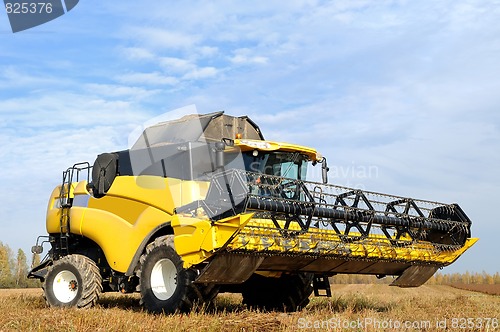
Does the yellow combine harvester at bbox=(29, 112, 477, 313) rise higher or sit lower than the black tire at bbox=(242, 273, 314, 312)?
higher

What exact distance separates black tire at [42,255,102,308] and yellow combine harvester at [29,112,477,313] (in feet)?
0.06

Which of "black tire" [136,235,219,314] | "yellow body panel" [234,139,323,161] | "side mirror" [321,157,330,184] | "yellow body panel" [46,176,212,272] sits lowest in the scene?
"black tire" [136,235,219,314]

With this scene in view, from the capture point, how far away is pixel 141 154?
29.7 ft

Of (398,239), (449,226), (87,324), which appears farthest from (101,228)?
(449,226)

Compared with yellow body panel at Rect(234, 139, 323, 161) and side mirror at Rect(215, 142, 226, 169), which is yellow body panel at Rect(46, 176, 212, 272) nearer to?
side mirror at Rect(215, 142, 226, 169)

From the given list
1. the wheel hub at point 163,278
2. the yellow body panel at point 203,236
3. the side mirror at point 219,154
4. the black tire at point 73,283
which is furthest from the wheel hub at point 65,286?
the side mirror at point 219,154

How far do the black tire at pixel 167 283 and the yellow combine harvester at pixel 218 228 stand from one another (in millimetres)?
14

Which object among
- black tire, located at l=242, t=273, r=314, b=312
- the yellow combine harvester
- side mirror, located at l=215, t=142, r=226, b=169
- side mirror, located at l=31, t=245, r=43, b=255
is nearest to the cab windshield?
the yellow combine harvester

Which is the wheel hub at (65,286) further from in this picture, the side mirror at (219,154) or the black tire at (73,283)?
the side mirror at (219,154)

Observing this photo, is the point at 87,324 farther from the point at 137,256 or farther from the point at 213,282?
the point at 137,256

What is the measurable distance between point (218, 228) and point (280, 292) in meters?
3.04

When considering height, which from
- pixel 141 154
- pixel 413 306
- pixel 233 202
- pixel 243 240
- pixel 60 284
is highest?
pixel 141 154

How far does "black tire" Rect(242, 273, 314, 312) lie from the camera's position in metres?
9.48

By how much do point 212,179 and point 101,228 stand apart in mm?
Result: 2691
